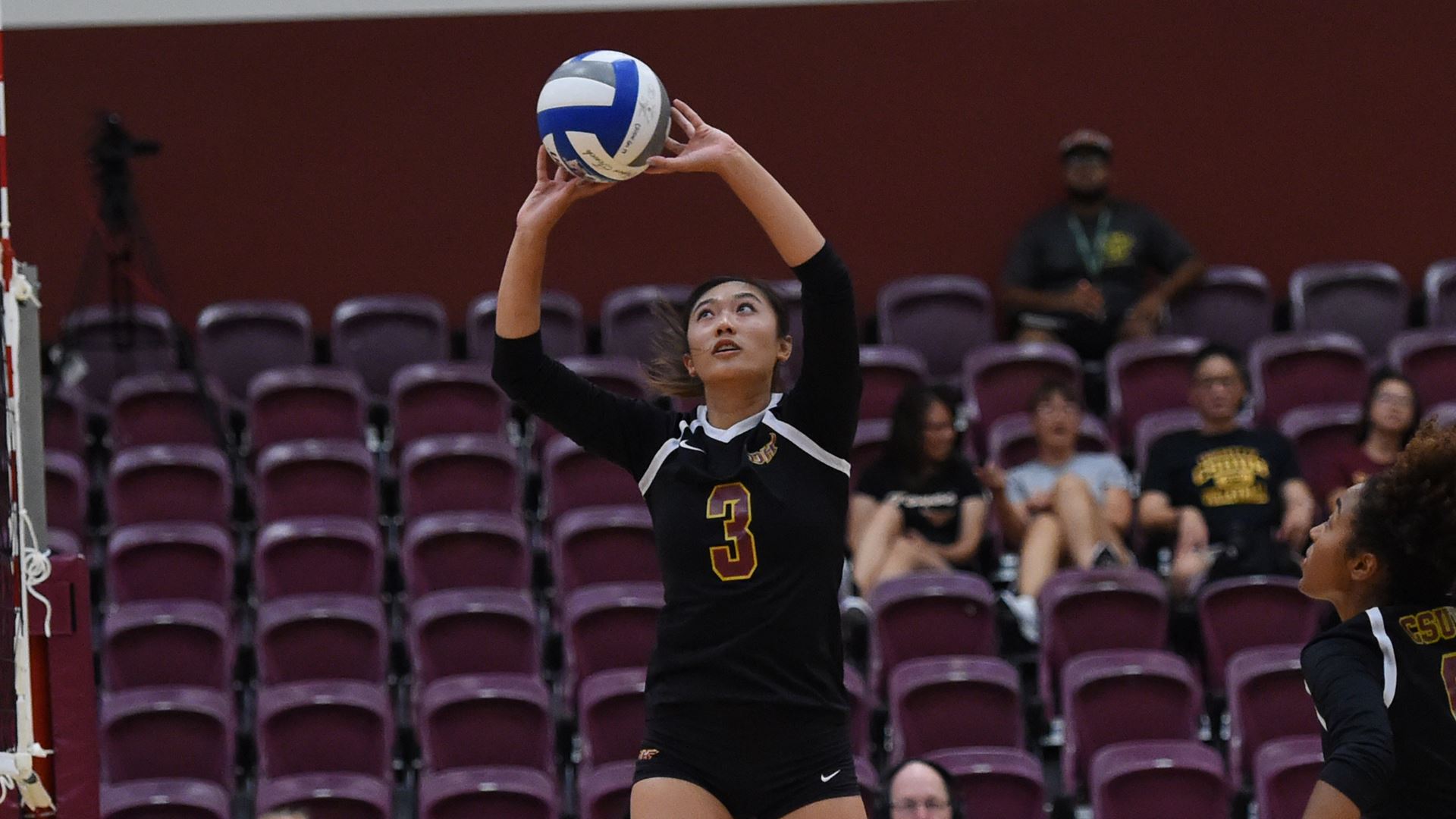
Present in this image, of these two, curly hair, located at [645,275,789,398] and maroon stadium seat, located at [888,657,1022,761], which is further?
maroon stadium seat, located at [888,657,1022,761]

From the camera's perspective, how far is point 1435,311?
10.4m

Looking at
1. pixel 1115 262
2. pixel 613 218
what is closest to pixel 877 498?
pixel 1115 262

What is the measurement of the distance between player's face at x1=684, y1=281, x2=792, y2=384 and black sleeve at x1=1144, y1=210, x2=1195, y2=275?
6.82 metres

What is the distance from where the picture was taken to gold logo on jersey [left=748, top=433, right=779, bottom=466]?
409 cm

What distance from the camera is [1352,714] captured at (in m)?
3.39

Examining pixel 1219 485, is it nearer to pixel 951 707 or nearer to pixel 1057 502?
pixel 1057 502

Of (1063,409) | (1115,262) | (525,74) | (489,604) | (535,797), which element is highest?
(525,74)

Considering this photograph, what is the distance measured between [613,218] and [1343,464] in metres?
4.36

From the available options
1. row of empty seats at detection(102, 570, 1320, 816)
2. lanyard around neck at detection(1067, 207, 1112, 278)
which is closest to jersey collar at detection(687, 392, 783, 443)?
row of empty seats at detection(102, 570, 1320, 816)

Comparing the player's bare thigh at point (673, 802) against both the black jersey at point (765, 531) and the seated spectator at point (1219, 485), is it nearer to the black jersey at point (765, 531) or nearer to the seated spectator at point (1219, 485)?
the black jersey at point (765, 531)

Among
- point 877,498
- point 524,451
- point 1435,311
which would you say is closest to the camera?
point 877,498

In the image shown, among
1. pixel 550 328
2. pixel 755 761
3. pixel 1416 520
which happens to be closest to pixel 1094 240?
pixel 550 328

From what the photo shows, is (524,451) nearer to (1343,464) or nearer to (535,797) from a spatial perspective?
(535,797)

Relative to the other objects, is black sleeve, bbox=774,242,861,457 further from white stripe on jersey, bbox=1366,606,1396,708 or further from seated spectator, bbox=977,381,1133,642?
seated spectator, bbox=977,381,1133,642
